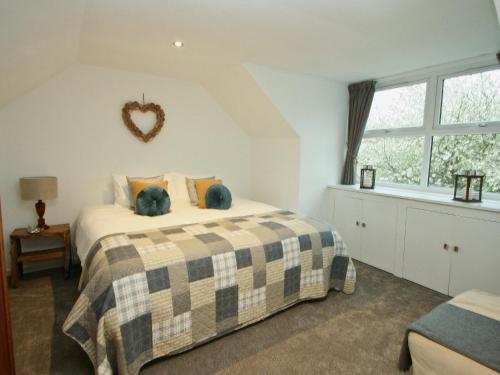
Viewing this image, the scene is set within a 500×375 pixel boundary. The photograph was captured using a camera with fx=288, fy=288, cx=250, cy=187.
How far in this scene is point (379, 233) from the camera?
10.3 ft

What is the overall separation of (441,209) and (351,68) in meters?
1.68

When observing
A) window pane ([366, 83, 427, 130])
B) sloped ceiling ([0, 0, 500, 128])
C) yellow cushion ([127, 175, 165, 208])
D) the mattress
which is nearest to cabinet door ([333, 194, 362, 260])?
window pane ([366, 83, 427, 130])

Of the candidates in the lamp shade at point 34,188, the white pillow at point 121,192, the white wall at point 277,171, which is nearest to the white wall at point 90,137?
the white pillow at point 121,192

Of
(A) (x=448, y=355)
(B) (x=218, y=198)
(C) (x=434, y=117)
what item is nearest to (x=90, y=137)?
(B) (x=218, y=198)

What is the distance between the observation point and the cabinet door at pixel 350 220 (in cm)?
337

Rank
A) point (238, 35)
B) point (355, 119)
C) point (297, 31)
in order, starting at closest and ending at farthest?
point (297, 31) → point (238, 35) → point (355, 119)

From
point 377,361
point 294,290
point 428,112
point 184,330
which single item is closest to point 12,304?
point 184,330

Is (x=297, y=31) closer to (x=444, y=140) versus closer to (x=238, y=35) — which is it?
(x=238, y=35)

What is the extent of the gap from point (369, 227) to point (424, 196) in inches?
25.6

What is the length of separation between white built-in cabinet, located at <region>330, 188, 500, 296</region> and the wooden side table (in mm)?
2998

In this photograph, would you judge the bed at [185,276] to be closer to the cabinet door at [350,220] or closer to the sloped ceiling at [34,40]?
the cabinet door at [350,220]

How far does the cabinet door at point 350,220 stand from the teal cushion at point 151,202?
201cm

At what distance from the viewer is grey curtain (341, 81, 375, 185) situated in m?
3.52

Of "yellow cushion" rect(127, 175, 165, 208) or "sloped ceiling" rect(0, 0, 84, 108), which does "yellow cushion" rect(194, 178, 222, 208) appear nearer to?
"yellow cushion" rect(127, 175, 165, 208)
